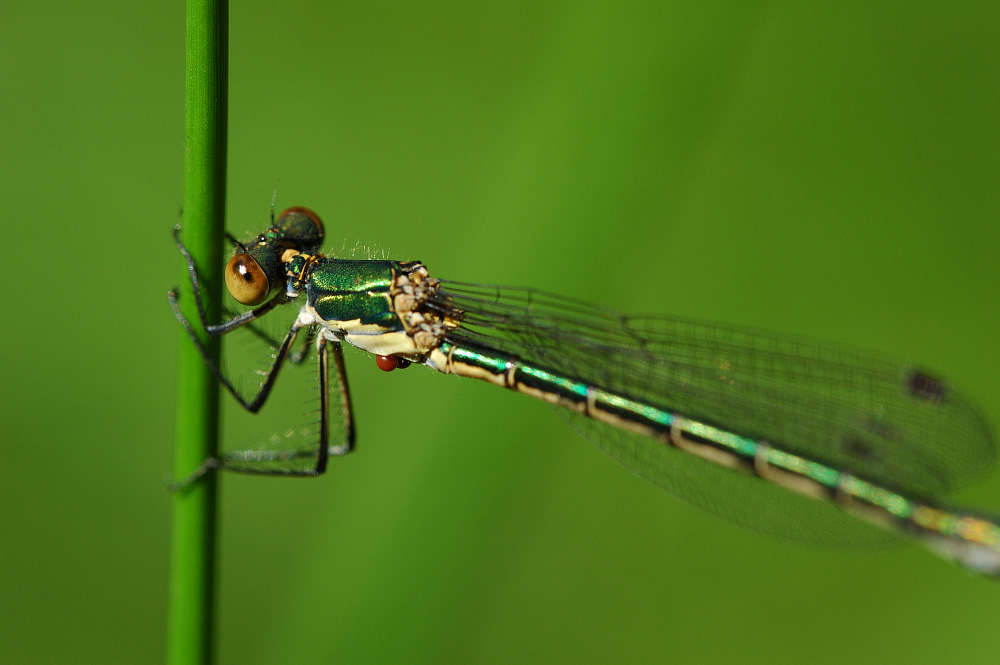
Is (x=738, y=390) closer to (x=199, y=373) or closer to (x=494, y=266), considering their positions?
(x=494, y=266)

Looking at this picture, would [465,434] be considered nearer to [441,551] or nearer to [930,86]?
[441,551]

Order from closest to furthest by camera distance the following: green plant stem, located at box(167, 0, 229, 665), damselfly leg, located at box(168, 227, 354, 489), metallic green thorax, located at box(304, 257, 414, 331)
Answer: green plant stem, located at box(167, 0, 229, 665) < damselfly leg, located at box(168, 227, 354, 489) < metallic green thorax, located at box(304, 257, 414, 331)

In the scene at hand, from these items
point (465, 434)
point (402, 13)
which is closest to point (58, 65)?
point (402, 13)

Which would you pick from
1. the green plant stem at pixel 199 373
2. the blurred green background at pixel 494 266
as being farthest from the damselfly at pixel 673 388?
the green plant stem at pixel 199 373

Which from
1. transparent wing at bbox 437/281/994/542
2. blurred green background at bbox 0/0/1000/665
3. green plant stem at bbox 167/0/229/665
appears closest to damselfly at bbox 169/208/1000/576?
transparent wing at bbox 437/281/994/542

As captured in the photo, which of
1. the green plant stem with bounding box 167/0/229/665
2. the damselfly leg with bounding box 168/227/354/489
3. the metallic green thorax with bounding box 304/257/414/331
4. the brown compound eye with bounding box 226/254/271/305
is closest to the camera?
the green plant stem with bounding box 167/0/229/665

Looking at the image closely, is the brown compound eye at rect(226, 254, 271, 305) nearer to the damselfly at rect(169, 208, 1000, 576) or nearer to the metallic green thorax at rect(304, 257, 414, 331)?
the damselfly at rect(169, 208, 1000, 576)

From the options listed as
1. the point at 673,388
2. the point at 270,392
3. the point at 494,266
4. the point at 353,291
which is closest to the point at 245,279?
the point at 353,291
